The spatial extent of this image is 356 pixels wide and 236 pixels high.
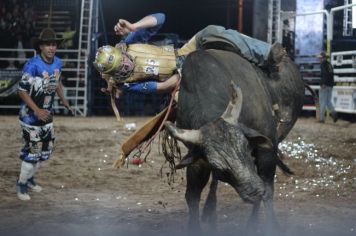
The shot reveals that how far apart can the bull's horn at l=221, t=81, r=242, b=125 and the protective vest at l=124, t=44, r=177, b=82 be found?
43.4 inches

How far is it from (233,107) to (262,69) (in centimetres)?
158

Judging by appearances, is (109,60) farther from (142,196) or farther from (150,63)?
(142,196)

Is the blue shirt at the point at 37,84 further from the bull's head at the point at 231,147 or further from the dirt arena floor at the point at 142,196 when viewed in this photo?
the bull's head at the point at 231,147

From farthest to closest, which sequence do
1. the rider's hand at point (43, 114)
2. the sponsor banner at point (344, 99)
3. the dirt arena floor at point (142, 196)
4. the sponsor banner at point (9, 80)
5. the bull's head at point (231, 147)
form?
the sponsor banner at point (9, 80)
the sponsor banner at point (344, 99)
the rider's hand at point (43, 114)
the dirt arena floor at point (142, 196)
the bull's head at point (231, 147)

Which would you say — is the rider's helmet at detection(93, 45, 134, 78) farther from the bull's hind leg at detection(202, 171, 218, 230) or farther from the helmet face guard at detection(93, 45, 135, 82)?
the bull's hind leg at detection(202, 171, 218, 230)

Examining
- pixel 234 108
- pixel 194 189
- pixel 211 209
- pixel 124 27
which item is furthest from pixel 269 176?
pixel 124 27

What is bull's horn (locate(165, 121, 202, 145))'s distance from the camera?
3752 mm

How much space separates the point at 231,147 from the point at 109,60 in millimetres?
1384

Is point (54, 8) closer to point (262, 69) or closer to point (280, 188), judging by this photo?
point (280, 188)

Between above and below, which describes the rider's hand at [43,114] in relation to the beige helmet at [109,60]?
below

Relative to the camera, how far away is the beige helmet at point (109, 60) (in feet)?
15.3

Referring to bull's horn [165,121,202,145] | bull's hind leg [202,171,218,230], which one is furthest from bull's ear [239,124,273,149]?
bull's hind leg [202,171,218,230]

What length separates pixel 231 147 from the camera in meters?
3.70

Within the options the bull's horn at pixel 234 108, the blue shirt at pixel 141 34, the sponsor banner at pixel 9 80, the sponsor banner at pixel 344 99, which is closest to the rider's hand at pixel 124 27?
the blue shirt at pixel 141 34
